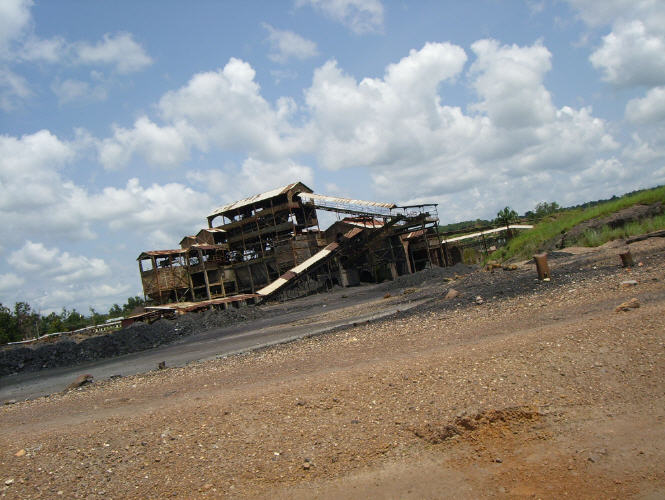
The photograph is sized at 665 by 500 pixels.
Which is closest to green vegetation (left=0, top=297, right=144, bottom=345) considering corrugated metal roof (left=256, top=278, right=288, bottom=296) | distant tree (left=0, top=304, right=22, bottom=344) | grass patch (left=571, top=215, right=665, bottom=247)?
distant tree (left=0, top=304, right=22, bottom=344)

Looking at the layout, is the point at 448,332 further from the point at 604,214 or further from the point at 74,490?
the point at 604,214

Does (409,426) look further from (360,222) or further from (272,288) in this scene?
(360,222)

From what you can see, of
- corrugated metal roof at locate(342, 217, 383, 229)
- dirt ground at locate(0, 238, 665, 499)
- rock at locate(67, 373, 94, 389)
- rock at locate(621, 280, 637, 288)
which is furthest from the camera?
corrugated metal roof at locate(342, 217, 383, 229)

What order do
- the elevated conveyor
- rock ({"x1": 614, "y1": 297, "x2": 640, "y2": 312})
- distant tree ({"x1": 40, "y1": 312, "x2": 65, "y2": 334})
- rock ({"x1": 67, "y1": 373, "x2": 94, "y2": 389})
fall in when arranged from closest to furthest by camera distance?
rock ({"x1": 614, "y1": 297, "x2": 640, "y2": 312}) < rock ({"x1": 67, "y1": 373, "x2": 94, "y2": 389}) < the elevated conveyor < distant tree ({"x1": 40, "y1": 312, "x2": 65, "y2": 334})

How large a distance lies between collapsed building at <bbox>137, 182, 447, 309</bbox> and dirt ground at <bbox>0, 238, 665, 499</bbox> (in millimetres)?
31417

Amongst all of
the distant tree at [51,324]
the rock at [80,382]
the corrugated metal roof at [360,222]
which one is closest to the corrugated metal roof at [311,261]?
the corrugated metal roof at [360,222]

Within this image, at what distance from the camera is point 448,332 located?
10938 millimetres

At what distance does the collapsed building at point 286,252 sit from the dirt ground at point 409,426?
31417mm

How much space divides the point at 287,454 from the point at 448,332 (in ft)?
19.7

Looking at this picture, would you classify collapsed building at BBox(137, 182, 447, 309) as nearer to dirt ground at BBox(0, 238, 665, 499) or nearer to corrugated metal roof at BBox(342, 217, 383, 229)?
corrugated metal roof at BBox(342, 217, 383, 229)

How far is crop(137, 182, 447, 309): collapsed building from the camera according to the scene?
4266 centimetres

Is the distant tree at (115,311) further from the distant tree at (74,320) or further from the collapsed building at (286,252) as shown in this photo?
the collapsed building at (286,252)

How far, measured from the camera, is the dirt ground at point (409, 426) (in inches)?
197

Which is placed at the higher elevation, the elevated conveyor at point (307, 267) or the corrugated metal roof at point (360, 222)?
the corrugated metal roof at point (360, 222)
